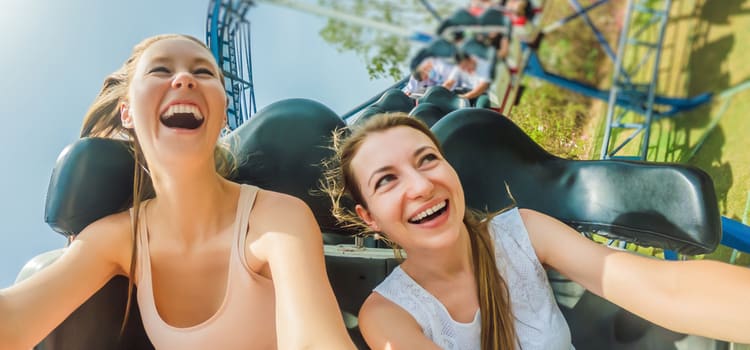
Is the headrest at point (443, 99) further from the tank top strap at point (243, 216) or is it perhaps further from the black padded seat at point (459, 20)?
the tank top strap at point (243, 216)

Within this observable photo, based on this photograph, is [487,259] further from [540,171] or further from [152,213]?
[152,213]

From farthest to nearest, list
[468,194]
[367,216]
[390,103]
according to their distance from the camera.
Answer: [390,103], [468,194], [367,216]

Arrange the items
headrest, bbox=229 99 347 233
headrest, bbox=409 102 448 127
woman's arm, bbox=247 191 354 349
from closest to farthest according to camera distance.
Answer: woman's arm, bbox=247 191 354 349 < headrest, bbox=229 99 347 233 < headrest, bbox=409 102 448 127

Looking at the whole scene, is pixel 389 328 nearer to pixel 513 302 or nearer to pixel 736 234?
pixel 513 302

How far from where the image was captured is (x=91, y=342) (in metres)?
0.41

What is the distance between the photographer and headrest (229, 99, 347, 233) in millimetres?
519

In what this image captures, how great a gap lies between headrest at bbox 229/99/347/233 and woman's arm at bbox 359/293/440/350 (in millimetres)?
157

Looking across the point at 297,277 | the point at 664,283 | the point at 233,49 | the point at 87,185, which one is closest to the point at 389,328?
the point at 297,277

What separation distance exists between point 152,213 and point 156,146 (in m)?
0.09

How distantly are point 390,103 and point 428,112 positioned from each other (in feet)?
0.18

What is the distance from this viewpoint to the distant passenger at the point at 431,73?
45 cm

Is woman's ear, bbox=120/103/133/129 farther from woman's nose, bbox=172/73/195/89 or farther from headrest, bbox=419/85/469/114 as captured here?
headrest, bbox=419/85/469/114

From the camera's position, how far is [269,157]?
20.5 inches

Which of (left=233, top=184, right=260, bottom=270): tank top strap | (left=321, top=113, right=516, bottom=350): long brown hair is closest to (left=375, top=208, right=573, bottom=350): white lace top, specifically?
(left=321, top=113, right=516, bottom=350): long brown hair
